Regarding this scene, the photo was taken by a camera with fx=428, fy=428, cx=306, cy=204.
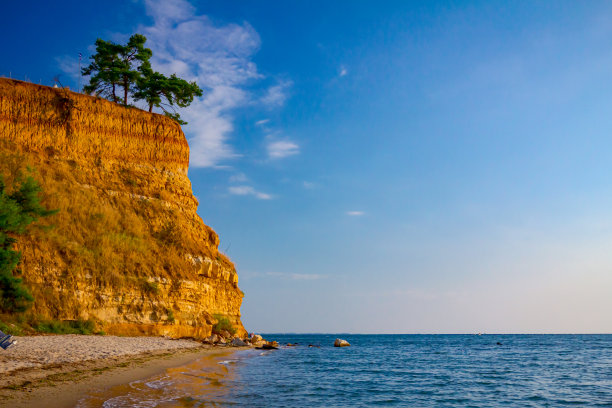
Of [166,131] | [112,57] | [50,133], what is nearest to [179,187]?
[166,131]

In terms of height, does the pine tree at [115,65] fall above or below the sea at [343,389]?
above

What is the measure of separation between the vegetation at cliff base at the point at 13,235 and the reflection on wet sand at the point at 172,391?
427 inches

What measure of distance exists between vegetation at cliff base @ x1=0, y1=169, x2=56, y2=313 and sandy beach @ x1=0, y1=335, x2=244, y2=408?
12.1ft

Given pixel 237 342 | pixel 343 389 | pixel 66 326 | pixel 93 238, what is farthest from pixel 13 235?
pixel 343 389

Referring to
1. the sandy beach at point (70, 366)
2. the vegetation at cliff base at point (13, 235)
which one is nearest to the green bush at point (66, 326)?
the vegetation at cliff base at point (13, 235)

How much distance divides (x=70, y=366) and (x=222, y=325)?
24178 millimetres

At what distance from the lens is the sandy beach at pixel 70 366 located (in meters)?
10.8

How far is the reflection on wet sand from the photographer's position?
1130 centimetres

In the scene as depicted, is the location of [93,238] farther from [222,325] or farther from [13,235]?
[222,325]

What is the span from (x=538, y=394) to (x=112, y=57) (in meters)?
41.7

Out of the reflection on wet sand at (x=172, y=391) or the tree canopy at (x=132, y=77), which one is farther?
the tree canopy at (x=132, y=77)

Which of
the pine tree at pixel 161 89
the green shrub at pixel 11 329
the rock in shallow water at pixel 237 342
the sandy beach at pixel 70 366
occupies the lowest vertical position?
the rock in shallow water at pixel 237 342

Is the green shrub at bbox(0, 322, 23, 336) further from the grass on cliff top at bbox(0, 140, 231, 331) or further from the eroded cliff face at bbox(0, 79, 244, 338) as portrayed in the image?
the eroded cliff face at bbox(0, 79, 244, 338)

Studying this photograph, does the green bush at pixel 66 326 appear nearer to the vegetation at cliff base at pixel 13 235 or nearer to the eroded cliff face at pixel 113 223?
the eroded cliff face at pixel 113 223
